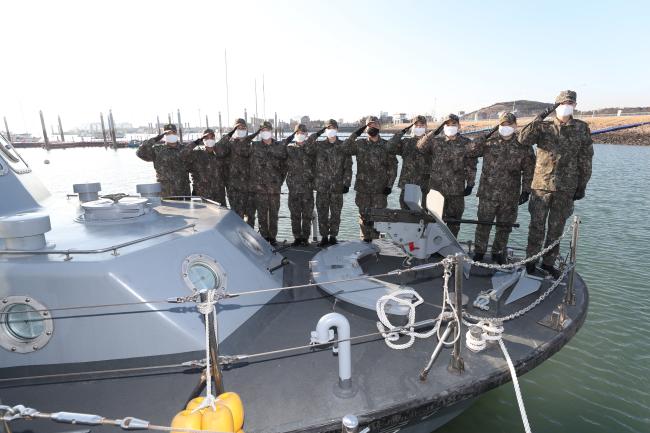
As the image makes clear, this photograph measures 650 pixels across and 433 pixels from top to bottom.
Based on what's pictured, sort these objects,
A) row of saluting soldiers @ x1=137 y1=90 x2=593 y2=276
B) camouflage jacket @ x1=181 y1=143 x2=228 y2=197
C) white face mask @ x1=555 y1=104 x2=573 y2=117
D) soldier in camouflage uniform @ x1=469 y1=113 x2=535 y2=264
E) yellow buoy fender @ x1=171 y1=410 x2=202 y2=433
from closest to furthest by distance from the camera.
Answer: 1. yellow buoy fender @ x1=171 y1=410 x2=202 y2=433
2. white face mask @ x1=555 y1=104 x2=573 y2=117
3. row of saluting soldiers @ x1=137 y1=90 x2=593 y2=276
4. soldier in camouflage uniform @ x1=469 y1=113 x2=535 y2=264
5. camouflage jacket @ x1=181 y1=143 x2=228 y2=197

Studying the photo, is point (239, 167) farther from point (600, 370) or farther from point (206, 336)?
point (600, 370)

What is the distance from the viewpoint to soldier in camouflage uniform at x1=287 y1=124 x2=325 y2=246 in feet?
24.3

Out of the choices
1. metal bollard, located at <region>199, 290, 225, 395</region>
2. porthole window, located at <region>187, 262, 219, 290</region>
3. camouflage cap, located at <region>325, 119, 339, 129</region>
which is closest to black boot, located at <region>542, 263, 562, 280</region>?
camouflage cap, located at <region>325, 119, 339, 129</region>

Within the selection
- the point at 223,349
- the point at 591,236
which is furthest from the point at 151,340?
the point at 591,236

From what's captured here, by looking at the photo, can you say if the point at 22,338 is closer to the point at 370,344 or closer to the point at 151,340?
the point at 151,340

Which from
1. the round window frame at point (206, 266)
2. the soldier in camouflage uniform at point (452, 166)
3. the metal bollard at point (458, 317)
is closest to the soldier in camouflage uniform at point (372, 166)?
the soldier in camouflage uniform at point (452, 166)

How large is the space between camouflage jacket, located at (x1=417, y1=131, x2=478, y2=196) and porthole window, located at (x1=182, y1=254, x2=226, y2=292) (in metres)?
4.01

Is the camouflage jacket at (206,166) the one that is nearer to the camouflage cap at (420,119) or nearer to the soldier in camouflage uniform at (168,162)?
the soldier in camouflage uniform at (168,162)

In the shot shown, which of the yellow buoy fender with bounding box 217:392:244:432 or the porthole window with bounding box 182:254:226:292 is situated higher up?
the porthole window with bounding box 182:254:226:292

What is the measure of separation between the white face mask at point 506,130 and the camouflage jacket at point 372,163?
190 cm

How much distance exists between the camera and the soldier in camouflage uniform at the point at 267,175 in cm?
746

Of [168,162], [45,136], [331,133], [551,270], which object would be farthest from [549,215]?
[45,136]

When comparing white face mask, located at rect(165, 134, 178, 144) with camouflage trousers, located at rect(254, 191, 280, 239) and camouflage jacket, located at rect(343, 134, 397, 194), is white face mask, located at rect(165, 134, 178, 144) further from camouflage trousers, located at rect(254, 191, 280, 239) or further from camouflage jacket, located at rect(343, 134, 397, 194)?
camouflage jacket, located at rect(343, 134, 397, 194)

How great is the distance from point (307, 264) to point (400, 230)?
147 centimetres
